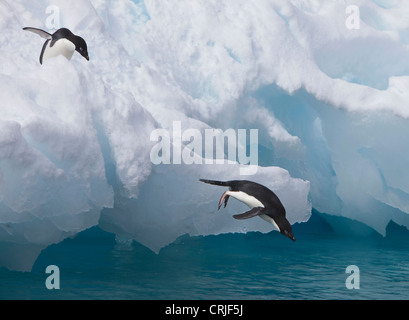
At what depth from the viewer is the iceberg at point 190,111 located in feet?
17.8

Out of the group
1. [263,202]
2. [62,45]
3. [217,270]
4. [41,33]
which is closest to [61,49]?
[62,45]

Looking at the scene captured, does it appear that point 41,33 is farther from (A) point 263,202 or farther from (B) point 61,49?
(A) point 263,202

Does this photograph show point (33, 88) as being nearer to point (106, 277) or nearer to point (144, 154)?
point (144, 154)

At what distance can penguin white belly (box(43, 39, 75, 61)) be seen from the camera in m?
6.28

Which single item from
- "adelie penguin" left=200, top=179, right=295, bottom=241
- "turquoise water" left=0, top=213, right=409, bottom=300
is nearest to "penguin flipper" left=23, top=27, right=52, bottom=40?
"turquoise water" left=0, top=213, right=409, bottom=300

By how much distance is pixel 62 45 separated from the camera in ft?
20.6

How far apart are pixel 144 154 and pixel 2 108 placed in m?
1.41

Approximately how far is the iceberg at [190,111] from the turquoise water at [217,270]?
39 centimetres

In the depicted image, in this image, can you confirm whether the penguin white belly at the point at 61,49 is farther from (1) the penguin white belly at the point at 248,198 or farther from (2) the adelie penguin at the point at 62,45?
(1) the penguin white belly at the point at 248,198

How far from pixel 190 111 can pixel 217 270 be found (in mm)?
2255

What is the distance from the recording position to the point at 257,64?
830 centimetres

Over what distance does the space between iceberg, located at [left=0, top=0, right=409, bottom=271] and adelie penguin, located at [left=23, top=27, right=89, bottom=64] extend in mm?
159

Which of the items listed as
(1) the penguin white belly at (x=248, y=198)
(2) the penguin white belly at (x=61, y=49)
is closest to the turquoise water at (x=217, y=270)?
(1) the penguin white belly at (x=248, y=198)

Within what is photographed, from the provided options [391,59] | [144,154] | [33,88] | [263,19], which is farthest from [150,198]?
[391,59]
